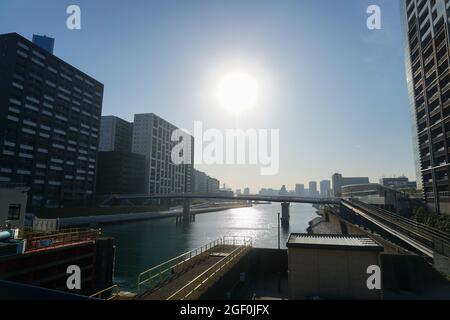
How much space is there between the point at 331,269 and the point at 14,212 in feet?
115

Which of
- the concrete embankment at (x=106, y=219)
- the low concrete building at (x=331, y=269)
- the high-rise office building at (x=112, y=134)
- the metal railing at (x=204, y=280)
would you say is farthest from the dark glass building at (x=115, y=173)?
the low concrete building at (x=331, y=269)

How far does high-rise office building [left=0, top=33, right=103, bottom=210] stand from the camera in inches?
3241

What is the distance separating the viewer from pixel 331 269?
18.1 metres

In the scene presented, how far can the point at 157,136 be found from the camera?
17350cm

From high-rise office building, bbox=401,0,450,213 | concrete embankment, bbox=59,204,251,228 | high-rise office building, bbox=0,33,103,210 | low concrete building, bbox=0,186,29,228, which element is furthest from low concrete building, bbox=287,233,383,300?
high-rise office building, bbox=0,33,103,210

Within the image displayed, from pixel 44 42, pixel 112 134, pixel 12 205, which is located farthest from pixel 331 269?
pixel 44 42

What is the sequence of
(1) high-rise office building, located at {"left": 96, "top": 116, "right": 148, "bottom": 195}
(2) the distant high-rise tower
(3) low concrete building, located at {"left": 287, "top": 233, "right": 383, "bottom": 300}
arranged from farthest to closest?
(2) the distant high-rise tower < (1) high-rise office building, located at {"left": 96, "top": 116, "right": 148, "bottom": 195} < (3) low concrete building, located at {"left": 287, "top": 233, "right": 383, "bottom": 300}

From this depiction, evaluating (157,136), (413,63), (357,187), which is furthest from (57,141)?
(357,187)

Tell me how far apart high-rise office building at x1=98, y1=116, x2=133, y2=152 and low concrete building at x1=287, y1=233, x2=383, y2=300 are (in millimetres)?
166464

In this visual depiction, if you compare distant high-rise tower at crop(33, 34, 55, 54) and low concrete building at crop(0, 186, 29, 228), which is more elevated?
distant high-rise tower at crop(33, 34, 55, 54)

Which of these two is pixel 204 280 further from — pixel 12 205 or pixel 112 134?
pixel 112 134

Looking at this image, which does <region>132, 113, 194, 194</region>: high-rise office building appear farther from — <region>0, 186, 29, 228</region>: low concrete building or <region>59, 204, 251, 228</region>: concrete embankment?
<region>0, 186, 29, 228</region>: low concrete building

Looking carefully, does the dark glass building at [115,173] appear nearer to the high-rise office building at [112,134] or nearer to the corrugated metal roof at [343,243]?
the high-rise office building at [112,134]
